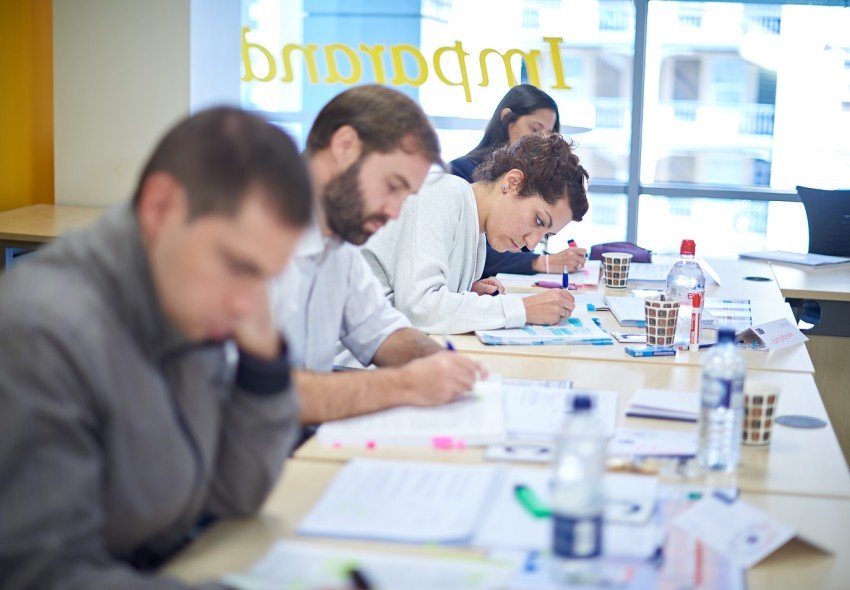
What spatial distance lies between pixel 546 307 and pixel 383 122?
994 millimetres

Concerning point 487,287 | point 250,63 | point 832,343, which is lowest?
point 832,343

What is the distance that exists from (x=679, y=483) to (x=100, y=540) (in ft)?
3.07

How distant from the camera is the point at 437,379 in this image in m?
2.02

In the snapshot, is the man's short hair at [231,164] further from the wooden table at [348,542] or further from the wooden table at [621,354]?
the wooden table at [621,354]

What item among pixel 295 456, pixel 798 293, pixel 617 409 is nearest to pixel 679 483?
pixel 617 409

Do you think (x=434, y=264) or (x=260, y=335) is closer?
(x=260, y=335)

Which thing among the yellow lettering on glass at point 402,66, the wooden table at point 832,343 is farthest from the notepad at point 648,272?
the yellow lettering on glass at point 402,66

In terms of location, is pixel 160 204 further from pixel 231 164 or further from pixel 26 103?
pixel 26 103

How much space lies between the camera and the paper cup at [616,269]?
3662mm

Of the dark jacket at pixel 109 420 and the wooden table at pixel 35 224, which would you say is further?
the wooden table at pixel 35 224

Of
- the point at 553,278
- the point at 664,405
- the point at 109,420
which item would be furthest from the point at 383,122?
the point at 553,278

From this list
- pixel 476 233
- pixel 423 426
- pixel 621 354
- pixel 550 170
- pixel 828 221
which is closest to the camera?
pixel 423 426

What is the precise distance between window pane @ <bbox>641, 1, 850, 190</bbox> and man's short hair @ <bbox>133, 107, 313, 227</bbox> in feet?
18.8

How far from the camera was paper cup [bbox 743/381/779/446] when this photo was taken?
189cm
